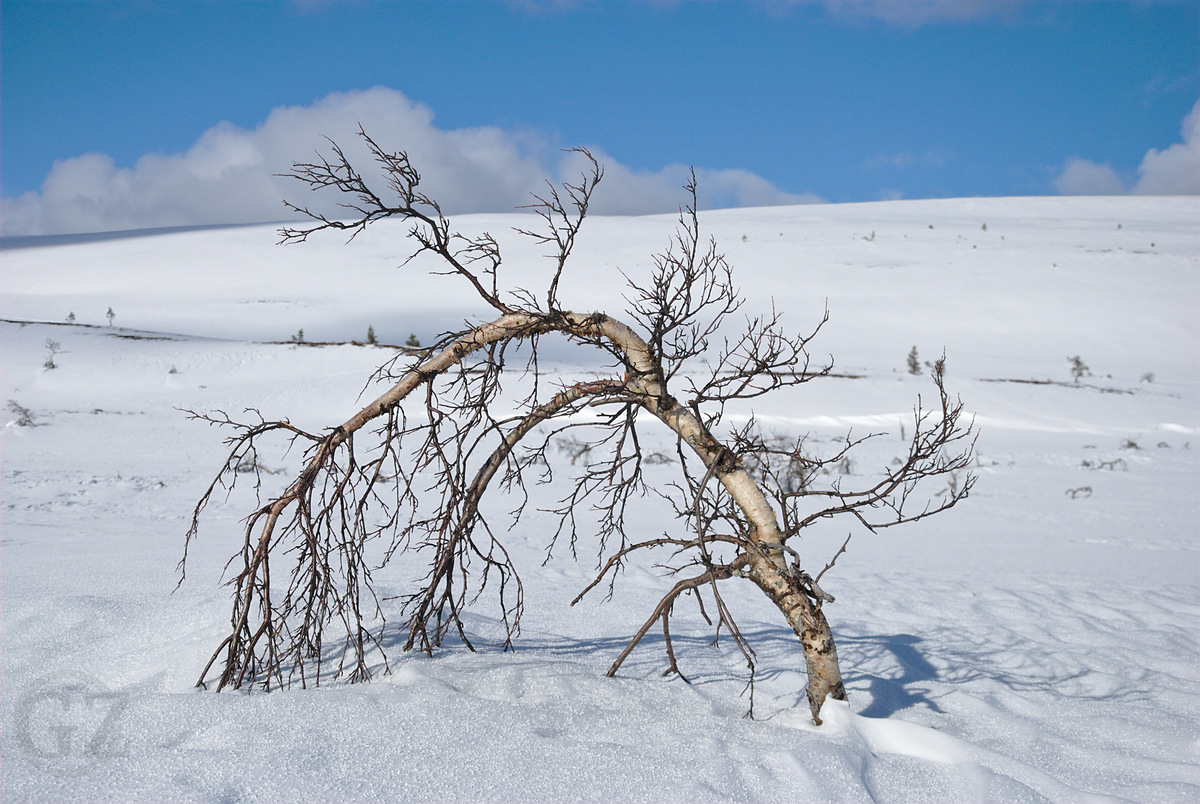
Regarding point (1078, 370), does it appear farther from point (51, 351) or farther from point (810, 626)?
point (51, 351)

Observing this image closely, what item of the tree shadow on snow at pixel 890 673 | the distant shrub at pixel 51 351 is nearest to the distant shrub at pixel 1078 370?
the tree shadow on snow at pixel 890 673

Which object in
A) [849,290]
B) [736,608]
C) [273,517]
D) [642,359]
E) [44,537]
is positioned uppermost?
[849,290]

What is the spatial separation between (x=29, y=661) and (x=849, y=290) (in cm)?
3368

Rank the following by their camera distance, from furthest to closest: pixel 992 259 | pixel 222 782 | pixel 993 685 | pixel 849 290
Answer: pixel 992 259 → pixel 849 290 → pixel 993 685 → pixel 222 782

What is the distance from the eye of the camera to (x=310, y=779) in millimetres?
1893

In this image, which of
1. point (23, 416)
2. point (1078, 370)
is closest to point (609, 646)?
point (23, 416)

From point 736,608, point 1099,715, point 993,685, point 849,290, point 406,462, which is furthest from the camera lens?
point 849,290

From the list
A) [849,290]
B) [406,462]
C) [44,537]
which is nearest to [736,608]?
[44,537]

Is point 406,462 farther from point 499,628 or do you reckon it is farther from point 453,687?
point 453,687

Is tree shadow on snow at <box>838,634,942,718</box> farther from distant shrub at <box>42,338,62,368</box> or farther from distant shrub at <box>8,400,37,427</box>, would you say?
distant shrub at <box>42,338,62,368</box>

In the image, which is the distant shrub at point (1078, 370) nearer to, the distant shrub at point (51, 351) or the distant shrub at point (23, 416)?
the distant shrub at point (23, 416)

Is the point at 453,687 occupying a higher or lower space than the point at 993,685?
higher

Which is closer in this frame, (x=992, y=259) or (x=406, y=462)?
(x=406, y=462)

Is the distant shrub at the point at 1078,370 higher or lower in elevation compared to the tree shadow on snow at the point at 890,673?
higher
